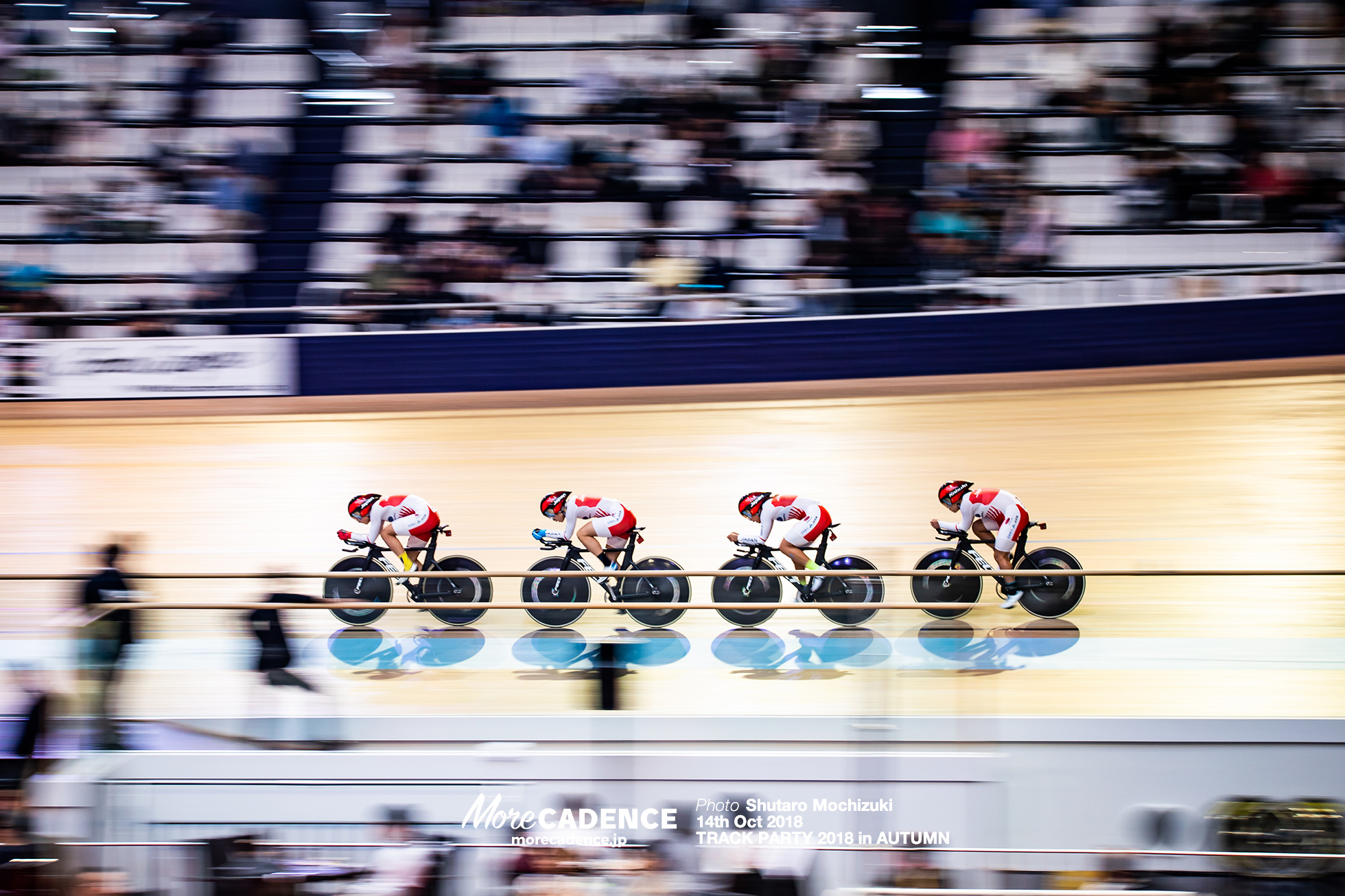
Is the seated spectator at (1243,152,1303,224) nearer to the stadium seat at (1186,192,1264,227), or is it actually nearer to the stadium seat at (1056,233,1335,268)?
the stadium seat at (1186,192,1264,227)

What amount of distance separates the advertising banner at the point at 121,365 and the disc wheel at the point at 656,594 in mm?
7962

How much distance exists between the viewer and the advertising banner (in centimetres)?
1246

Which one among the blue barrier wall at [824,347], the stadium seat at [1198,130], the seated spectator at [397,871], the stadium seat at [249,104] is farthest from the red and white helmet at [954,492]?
the stadium seat at [249,104]

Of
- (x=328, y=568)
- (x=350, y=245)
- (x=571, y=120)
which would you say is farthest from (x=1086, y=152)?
(x=328, y=568)

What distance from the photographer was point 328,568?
912 centimetres

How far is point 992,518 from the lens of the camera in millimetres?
7215

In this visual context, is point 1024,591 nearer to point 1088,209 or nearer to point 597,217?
point 1088,209

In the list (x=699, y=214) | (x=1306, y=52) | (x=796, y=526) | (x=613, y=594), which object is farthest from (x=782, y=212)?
(x=613, y=594)

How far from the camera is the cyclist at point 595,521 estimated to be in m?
7.43

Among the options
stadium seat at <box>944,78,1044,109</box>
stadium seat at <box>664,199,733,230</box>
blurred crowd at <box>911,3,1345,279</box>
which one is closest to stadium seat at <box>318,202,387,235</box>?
stadium seat at <box>664,199,733,230</box>

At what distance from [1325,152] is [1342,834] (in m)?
10.1

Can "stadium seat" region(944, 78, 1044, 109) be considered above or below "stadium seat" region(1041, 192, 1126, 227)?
above

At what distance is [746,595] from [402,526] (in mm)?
2824

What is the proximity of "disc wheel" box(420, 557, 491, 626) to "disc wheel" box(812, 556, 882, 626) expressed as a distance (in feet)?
4.63
